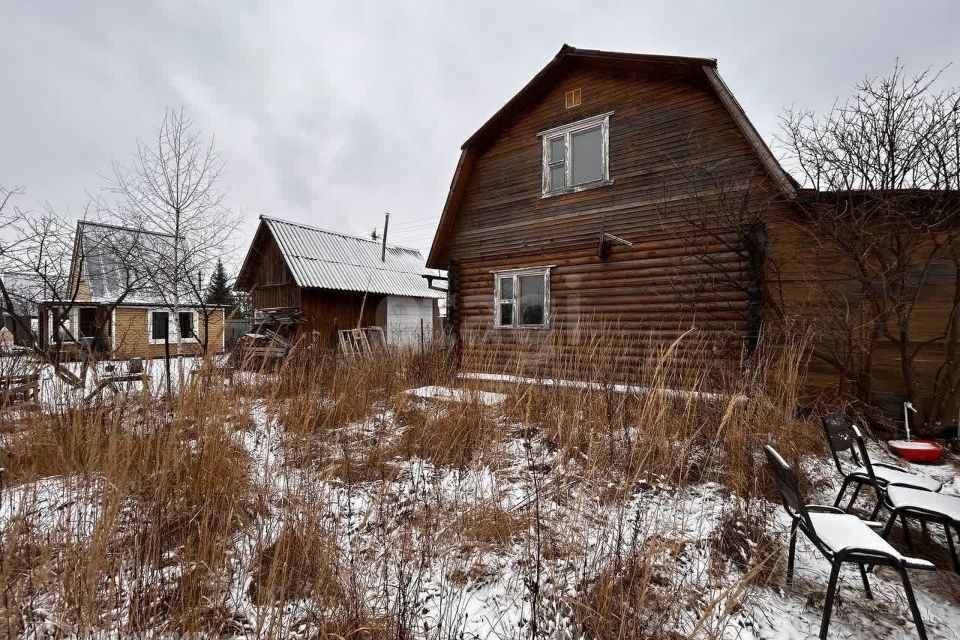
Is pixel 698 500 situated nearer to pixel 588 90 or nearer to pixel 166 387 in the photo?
pixel 166 387

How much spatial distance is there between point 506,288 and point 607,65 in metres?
5.15

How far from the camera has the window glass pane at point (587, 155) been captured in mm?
7805

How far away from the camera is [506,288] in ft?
29.7

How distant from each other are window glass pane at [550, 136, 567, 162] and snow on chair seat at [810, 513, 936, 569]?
25.2 ft

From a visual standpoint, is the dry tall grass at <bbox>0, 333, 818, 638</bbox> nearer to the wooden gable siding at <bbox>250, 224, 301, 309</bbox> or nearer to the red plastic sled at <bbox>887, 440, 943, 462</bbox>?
the red plastic sled at <bbox>887, 440, 943, 462</bbox>

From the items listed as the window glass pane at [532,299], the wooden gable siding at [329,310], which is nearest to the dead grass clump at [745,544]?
the window glass pane at [532,299]

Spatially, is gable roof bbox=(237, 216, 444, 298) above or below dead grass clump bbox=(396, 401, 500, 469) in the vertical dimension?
above

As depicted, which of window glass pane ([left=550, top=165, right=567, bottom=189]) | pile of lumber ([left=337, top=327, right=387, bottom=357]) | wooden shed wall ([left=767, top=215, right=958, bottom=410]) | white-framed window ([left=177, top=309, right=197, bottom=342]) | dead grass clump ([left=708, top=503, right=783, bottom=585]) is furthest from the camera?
window glass pane ([left=550, top=165, right=567, bottom=189])

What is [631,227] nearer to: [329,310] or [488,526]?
[488,526]

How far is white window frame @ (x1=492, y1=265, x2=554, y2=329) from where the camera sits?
8.27 m

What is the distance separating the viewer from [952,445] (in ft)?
14.6

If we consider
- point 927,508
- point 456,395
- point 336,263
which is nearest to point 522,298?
point 456,395

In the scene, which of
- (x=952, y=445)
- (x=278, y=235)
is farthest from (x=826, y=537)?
(x=278, y=235)

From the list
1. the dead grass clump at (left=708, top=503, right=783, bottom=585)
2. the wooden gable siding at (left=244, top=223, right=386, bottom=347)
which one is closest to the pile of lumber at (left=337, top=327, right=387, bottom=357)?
the wooden gable siding at (left=244, top=223, right=386, bottom=347)
